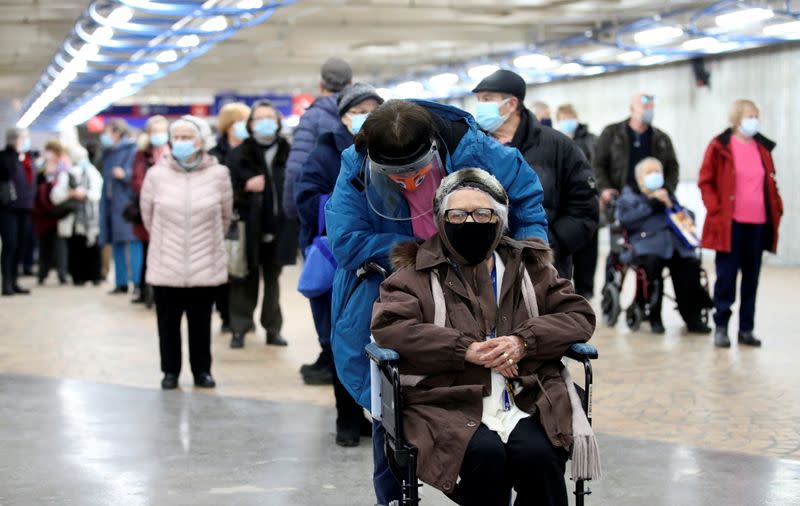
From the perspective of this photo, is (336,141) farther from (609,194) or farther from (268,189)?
(609,194)

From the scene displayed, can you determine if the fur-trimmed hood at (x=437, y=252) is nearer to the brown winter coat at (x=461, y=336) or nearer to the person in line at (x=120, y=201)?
the brown winter coat at (x=461, y=336)

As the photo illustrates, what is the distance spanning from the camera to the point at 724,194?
365 inches

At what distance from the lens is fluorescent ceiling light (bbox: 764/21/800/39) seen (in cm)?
1538

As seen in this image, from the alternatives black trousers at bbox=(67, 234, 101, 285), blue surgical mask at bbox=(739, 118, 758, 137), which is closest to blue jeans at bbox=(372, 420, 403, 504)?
blue surgical mask at bbox=(739, 118, 758, 137)

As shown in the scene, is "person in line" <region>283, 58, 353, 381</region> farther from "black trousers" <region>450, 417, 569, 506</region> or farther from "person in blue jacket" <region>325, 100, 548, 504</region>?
"black trousers" <region>450, 417, 569, 506</region>

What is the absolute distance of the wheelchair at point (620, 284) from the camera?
34.4 feet

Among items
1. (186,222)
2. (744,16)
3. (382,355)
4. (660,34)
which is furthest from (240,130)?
(660,34)

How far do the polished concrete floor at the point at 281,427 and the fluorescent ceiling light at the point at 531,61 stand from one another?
32.0 feet

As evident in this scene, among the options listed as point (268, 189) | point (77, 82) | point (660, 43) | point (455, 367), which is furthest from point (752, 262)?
point (77, 82)

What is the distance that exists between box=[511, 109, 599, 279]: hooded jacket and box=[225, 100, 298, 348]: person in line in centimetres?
381

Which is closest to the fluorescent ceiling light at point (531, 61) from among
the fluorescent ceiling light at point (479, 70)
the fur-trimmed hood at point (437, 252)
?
the fluorescent ceiling light at point (479, 70)

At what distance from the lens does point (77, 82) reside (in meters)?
21.2

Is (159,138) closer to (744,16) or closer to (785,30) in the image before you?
(744,16)

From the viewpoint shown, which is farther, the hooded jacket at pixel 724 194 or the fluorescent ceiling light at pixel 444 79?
the fluorescent ceiling light at pixel 444 79
